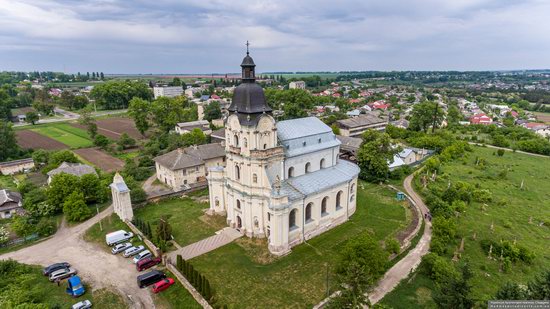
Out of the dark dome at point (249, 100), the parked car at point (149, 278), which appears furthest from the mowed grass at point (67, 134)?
the parked car at point (149, 278)

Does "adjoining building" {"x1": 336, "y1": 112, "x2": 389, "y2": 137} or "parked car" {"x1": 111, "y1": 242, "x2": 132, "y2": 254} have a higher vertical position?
"adjoining building" {"x1": 336, "y1": 112, "x2": 389, "y2": 137}

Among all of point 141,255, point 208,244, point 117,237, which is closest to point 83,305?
point 141,255

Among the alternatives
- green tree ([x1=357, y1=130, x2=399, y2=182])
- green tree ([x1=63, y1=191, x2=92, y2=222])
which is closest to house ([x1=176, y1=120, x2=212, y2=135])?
green tree ([x1=63, y1=191, x2=92, y2=222])

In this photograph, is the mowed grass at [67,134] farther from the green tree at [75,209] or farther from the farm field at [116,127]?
the green tree at [75,209]

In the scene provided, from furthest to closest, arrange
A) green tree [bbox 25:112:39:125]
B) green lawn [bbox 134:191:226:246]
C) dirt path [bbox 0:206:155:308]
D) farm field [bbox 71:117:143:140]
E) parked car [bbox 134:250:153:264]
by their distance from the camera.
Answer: green tree [bbox 25:112:39:125] < farm field [bbox 71:117:143:140] < green lawn [bbox 134:191:226:246] < parked car [bbox 134:250:153:264] < dirt path [bbox 0:206:155:308]

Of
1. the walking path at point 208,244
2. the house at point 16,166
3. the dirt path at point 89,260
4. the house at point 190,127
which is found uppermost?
the house at point 190,127

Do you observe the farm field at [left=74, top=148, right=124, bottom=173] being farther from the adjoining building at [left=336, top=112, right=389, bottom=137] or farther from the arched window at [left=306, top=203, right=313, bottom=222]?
the adjoining building at [left=336, top=112, right=389, bottom=137]

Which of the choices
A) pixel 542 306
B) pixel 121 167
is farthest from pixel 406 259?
pixel 121 167
